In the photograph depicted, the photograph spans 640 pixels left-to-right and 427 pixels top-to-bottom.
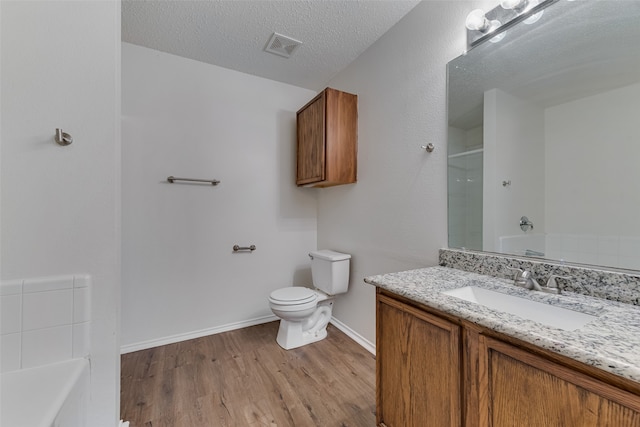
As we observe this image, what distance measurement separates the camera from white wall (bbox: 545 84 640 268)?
0.89 m

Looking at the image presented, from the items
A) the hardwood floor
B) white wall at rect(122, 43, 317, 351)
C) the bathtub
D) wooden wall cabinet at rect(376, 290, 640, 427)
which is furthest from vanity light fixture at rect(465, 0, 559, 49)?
the bathtub

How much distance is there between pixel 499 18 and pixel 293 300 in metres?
2.05

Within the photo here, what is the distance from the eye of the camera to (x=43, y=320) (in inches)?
41.0

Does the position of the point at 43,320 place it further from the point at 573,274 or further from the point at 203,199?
the point at 573,274

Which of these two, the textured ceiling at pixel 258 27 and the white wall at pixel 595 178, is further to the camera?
the textured ceiling at pixel 258 27

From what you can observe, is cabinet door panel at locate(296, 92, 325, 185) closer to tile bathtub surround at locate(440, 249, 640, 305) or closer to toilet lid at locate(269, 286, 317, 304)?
toilet lid at locate(269, 286, 317, 304)

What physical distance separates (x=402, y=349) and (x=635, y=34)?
4.63ft

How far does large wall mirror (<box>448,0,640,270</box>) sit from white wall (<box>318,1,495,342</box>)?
0.12 metres

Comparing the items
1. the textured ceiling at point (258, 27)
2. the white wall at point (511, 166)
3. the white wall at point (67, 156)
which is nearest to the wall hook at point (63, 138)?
the white wall at point (67, 156)

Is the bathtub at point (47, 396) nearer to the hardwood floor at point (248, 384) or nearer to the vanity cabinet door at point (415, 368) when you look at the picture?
the hardwood floor at point (248, 384)

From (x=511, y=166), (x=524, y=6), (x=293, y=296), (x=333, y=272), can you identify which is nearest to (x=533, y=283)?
(x=511, y=166)

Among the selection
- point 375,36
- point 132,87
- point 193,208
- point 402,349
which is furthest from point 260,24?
point 402,349

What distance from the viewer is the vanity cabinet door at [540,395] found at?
54 centimetres

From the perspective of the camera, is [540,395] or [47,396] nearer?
[540,395]
